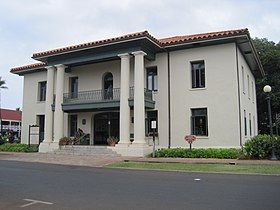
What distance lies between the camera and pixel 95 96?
25.3 metres

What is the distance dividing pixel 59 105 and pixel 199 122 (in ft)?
33.2

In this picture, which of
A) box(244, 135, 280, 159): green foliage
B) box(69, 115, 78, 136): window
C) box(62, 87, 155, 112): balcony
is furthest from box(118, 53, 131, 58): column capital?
box(244, 135, 280, 159): green foliage

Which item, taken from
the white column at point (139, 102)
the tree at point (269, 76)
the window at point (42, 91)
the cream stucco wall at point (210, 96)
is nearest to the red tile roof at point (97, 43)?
the white column at point (139, 102)

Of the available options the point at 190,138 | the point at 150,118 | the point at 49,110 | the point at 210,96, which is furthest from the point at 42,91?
the point at 210,96

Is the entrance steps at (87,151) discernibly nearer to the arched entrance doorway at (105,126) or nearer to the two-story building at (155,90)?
the two-story building at (155,90)

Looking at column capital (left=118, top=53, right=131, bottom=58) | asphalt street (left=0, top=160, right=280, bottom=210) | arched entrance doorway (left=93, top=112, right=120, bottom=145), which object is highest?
column capital (left=118, top=53, right=131, bottom=58)

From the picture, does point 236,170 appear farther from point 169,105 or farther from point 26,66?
point 26,66

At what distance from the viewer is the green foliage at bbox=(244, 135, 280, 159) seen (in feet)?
57.0

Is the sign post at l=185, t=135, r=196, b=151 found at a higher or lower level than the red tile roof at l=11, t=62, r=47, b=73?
lower

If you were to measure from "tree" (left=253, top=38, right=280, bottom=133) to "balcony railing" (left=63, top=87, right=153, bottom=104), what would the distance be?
1559 centimetres

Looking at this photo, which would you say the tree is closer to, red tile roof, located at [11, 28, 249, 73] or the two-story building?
the two-story building

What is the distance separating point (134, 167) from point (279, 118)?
22846 mm

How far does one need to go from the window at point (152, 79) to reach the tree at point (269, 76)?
13939mm

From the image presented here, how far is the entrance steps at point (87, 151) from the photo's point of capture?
2133 centimetres
